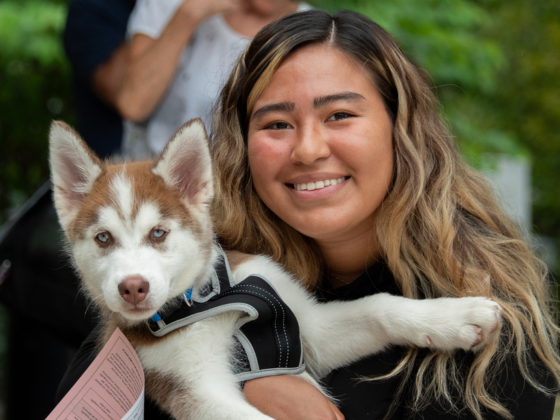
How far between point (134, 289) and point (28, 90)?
4.49 meters

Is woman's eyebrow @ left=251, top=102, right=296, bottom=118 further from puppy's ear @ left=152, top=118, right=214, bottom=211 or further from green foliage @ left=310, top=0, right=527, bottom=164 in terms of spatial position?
green foliage @ left=310, top=0, right=527, bottom=164

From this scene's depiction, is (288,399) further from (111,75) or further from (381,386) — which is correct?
(111,75)

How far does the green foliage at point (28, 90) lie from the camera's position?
466 centimetres

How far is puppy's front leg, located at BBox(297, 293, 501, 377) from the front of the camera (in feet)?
7.09

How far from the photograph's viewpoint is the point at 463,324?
2.16 meters

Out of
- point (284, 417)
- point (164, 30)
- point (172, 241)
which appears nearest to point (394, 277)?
point (284, 417)

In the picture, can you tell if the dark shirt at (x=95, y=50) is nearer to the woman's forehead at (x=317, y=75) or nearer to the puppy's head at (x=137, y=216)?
the puppy's head at (x=137, y=216)

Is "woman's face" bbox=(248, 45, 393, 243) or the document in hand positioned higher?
"woman's face" bbox=(248, 45, 393, 243)

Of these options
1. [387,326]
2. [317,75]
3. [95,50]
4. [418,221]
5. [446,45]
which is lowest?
[387,326]

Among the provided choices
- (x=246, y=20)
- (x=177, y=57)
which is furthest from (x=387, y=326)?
(x=246, y=20)

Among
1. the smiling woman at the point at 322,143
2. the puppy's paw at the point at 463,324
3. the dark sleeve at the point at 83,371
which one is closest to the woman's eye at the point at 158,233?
the smiling woman at the point at 322,143

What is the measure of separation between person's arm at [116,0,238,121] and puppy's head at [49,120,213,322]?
2.90ft

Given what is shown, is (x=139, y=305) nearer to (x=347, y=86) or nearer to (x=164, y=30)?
(x=347, y=86)

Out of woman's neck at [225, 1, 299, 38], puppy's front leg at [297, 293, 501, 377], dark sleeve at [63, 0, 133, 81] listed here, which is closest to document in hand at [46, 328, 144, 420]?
puppy's front leg at [297, 293, 501, 377]
